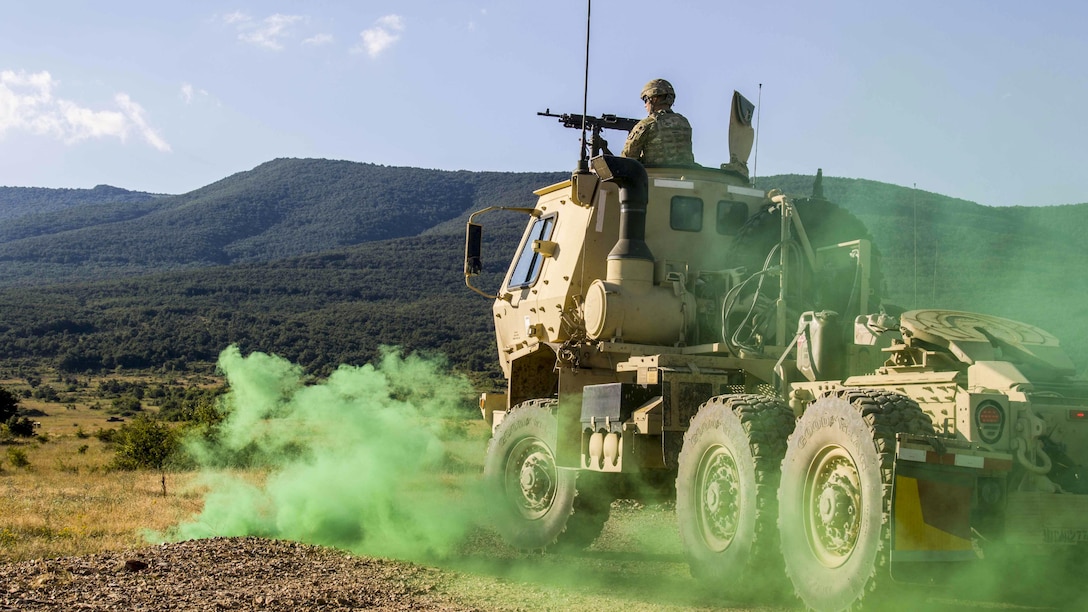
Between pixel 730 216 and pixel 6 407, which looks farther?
pixel 6 407

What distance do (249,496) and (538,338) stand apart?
3788 mm

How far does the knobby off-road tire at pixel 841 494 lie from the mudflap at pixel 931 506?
0.07 metres

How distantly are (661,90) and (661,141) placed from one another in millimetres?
647

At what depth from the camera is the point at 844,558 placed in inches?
269

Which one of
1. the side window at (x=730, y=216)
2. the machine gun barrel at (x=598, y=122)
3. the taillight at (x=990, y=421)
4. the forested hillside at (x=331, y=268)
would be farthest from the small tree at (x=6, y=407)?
the taillight at (x=990, y=421)

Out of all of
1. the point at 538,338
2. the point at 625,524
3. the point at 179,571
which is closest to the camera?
the point at 179,571

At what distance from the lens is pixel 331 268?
101375mm

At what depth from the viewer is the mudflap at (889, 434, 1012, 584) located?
6270 mm

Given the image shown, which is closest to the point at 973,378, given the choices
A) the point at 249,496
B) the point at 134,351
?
the point at 249,496

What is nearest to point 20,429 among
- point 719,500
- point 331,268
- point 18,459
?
point 18,459

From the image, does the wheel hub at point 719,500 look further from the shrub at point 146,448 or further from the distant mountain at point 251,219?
the distant mountain at point 251,219

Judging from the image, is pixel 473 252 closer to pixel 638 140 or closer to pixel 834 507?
pixel 638 140

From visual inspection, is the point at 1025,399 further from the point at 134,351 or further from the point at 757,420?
the point at 134,351

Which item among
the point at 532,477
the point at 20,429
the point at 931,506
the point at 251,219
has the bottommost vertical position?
the point at 20,429
